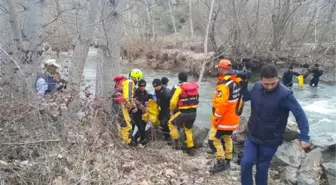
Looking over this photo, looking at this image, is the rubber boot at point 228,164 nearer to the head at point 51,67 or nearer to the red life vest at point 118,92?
the red life vest at point 118,92

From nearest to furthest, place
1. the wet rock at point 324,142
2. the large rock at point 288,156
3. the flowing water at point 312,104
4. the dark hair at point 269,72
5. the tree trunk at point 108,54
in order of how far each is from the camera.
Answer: the dark hair at point 269,72, the large rock at point 288,156, the tree trunk at point 108,54, the wet rock at point 324,142, the flowing water at point 312,104

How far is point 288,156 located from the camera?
6.56 metres

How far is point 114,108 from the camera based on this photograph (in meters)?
7.18

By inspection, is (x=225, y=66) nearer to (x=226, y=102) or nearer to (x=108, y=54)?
(x=226, y=102)

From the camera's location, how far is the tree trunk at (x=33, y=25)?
18.4 ft

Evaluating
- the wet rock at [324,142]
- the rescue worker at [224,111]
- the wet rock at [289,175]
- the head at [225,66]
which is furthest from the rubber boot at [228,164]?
the wet rock at [324,142]

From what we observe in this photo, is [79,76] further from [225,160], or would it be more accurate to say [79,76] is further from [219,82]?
[225,160]

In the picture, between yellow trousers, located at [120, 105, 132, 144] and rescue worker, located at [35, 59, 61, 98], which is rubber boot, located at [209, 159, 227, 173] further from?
rescue worker, located at [35, 59, 61, 98]

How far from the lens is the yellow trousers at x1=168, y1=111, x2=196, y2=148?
22.1 feet

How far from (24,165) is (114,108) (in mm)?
3405

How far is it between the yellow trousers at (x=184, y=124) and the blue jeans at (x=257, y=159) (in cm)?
220

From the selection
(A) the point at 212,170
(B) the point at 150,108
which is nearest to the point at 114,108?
(B) the point at 150,108

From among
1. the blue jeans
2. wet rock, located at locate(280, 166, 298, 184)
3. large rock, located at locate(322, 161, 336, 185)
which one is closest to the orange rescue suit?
the blue jeans

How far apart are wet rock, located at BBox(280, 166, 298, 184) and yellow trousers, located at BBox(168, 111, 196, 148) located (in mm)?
1820
